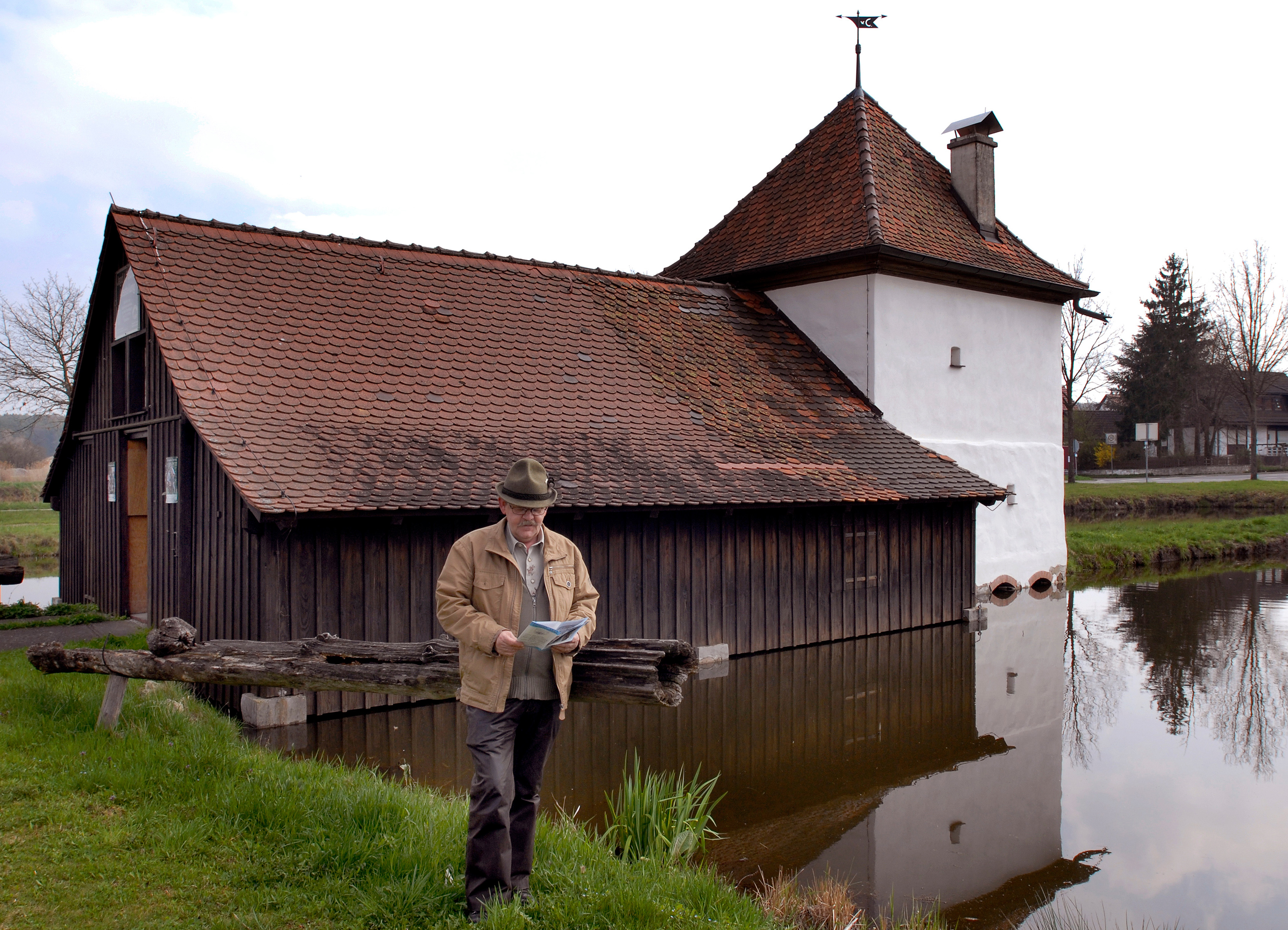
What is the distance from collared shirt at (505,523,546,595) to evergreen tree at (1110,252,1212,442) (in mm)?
49450

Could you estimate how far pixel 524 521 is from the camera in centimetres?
428

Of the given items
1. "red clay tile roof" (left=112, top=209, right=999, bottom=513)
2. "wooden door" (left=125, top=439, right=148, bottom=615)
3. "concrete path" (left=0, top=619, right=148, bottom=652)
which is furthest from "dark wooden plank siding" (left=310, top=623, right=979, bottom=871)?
"wooden door" (left=125, top=439, right=148, bottom=615)

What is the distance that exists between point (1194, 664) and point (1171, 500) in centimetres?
2176

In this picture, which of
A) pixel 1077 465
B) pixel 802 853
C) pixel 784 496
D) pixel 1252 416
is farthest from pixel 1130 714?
pixel 1077 465

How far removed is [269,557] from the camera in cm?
898

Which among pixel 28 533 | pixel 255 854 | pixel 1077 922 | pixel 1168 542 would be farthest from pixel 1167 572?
pixel 28 533

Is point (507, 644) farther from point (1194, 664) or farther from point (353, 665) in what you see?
point (1194, 664)

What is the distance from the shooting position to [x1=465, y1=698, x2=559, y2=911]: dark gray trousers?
4.17 m

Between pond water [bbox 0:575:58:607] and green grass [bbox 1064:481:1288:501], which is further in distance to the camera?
green grass [bbox 1064:481:1288:501]

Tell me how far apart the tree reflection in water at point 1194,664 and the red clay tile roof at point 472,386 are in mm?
3029

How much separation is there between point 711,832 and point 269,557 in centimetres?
475

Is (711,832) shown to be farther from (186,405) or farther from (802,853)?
(186,405)

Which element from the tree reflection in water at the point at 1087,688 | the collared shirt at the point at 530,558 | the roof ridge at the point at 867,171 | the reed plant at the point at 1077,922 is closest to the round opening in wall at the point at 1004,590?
the tree reflection in water at the point at 1087,688

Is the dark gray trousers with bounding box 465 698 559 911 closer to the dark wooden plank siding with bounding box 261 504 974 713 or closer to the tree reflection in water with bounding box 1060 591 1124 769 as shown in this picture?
the dark wooden plank siding with bounding box 261 504 974 713
